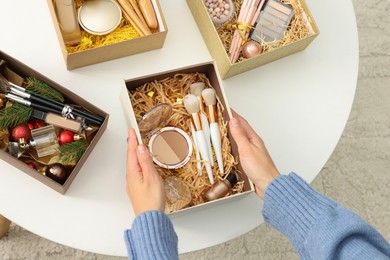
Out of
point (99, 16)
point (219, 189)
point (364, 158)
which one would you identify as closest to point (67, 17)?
point (99, 16)

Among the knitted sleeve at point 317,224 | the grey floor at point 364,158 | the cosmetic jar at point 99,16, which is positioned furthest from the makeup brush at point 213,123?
the grey floor at point 364,158

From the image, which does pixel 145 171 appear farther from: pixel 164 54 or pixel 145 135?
pixel 164 54

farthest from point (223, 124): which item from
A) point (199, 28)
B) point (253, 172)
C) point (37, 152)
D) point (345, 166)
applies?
point (345, 166)

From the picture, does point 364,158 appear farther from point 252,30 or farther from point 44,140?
point 44,140

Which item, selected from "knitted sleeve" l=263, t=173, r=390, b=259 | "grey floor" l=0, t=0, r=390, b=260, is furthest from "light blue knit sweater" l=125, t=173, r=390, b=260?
"grey floor" l=0, t=0, r=390, b=260

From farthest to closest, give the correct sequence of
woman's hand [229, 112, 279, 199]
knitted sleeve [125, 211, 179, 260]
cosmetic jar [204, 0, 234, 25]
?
1. cosmetic jar [204, 0, 234, 25]
2. woman's hand [229, 112, 279, 199]
3. knitted sleeve [125, 211, 179, 260]

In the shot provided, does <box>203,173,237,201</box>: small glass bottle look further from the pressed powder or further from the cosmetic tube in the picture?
the cosmetic tube

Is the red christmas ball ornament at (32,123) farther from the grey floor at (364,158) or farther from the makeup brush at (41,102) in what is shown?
the grey floor at (364,158)
